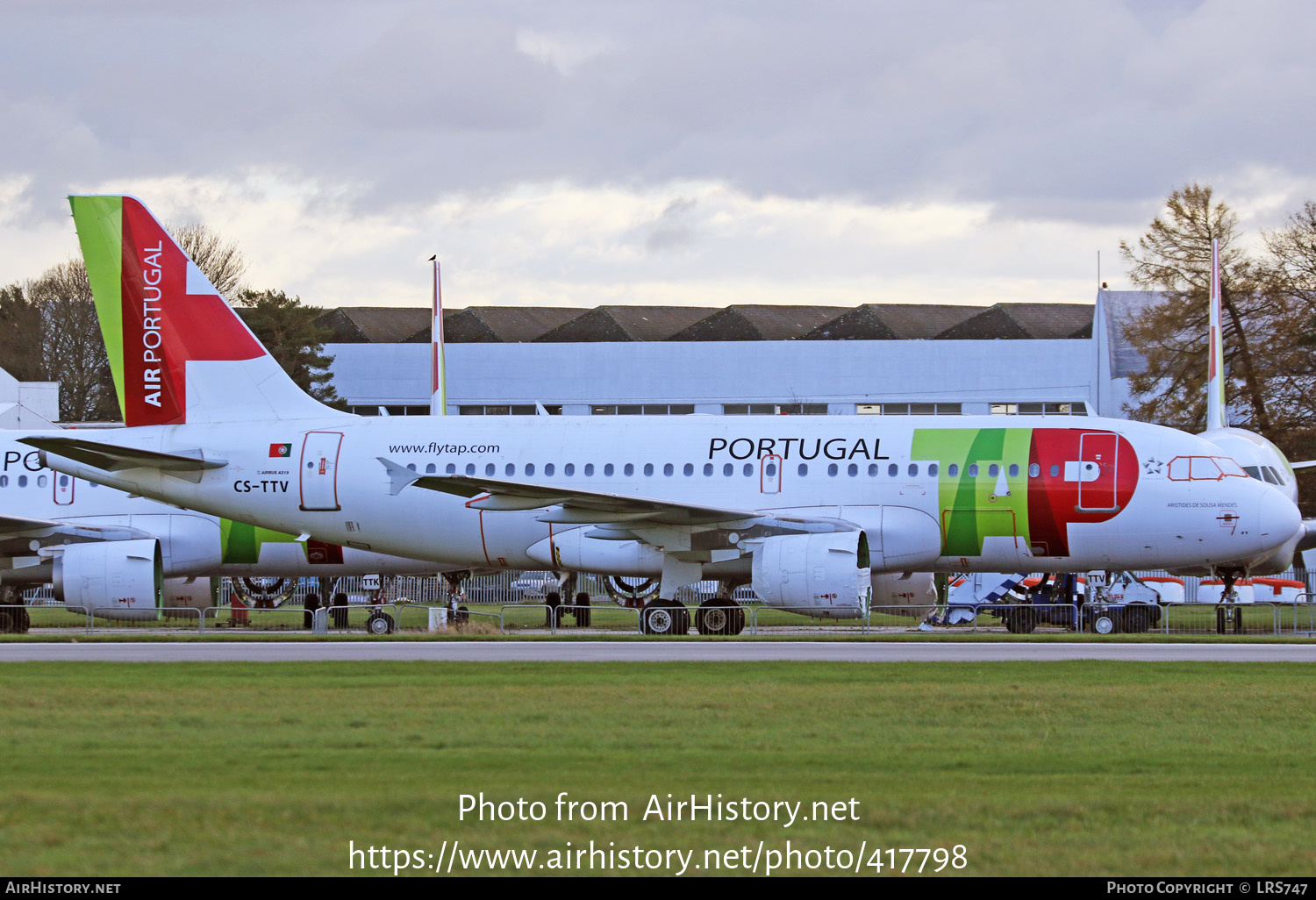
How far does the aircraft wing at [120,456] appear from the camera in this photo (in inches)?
1145

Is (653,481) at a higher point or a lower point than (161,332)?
lower

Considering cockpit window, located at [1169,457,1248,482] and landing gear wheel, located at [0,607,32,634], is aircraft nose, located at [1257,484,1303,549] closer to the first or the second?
cockpit window, located at [1169,457,1248,482]

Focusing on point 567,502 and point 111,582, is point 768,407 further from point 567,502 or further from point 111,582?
point 567,502

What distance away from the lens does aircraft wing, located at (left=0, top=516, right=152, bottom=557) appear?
3130 cm

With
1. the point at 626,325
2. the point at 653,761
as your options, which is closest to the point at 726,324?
the point at 626,325

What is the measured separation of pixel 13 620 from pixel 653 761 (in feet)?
77.6

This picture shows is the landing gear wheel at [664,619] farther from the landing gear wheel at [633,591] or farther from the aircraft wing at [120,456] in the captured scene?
the aircraft wing at [120,456]

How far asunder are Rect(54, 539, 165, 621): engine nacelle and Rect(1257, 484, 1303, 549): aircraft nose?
2026 cm

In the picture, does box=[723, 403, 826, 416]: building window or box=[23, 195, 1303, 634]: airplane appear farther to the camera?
box=[723, 403, 826, 416]: building window

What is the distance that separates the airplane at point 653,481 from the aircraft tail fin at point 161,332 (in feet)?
0.12

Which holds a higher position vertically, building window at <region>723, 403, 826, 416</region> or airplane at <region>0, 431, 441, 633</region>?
building window at <region>723, 403, 826, 416</region>

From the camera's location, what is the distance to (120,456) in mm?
29469

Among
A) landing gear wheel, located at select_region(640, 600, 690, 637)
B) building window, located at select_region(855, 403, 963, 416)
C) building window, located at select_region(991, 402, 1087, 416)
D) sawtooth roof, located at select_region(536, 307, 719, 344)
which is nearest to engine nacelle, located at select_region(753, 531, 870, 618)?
landing gear wheel, located at select_region(640, 600, 690, 637)

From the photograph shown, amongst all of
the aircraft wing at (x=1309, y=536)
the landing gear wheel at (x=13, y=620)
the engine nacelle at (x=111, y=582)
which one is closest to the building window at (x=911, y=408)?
the aircraft wing at (x=1309, y=536)
